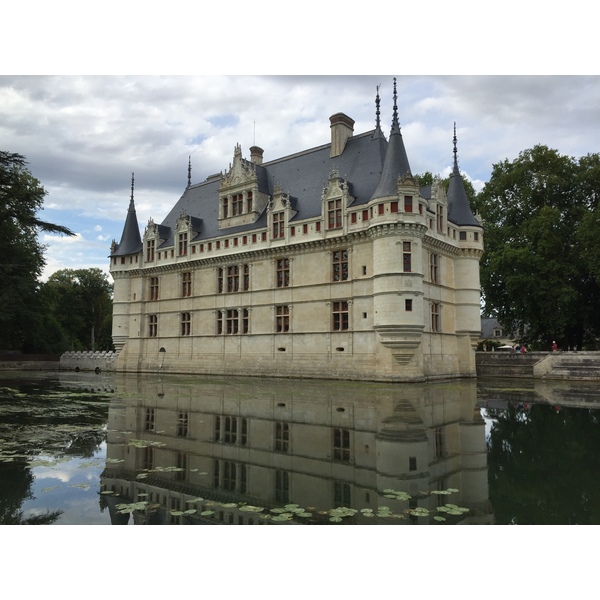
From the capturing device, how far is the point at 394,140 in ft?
88.7

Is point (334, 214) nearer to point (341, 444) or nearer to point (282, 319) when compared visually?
point (282, 319)

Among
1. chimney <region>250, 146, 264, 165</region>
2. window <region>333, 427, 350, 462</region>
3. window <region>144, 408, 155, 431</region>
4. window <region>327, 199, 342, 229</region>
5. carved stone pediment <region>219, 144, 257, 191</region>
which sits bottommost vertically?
window <region>333, 427, 350, 462</region>

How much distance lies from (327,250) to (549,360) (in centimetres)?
1435

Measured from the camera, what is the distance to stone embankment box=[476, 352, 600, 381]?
28491mm

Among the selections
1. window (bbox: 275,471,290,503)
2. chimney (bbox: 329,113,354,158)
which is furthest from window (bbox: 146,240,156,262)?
window (bbox: 275,471,290,503)

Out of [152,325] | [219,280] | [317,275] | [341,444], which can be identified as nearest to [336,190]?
[317,275]

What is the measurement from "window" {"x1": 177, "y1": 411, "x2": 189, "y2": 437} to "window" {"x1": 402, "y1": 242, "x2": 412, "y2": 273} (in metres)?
15.1

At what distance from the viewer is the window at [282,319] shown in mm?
30719

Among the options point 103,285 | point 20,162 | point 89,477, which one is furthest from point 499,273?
point 103,285

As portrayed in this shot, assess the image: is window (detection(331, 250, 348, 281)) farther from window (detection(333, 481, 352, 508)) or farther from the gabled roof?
window (detection(333, 481, 352, 508))

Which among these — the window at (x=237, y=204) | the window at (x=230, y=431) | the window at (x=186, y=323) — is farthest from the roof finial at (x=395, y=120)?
the window at (x=230, y=431)

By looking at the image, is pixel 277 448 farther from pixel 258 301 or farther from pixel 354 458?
pixel 258 301

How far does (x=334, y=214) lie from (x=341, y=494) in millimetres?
23333

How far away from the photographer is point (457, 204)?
32250mm
